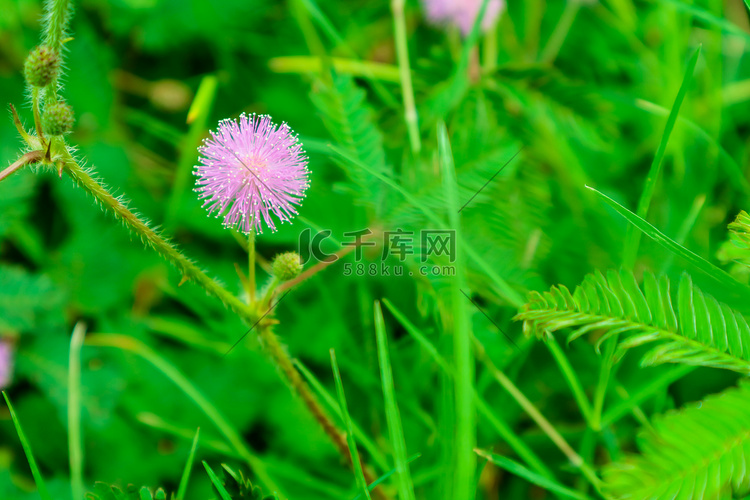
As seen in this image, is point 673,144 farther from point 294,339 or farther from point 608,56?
point 294,339

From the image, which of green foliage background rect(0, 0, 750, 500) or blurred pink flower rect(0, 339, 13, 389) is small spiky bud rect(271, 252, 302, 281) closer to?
green foliage background rect(0, 0, 750, 500)

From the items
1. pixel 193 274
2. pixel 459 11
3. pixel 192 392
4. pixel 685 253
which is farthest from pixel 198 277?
pixel 459 11

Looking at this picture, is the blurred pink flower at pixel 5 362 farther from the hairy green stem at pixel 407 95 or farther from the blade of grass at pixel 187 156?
the hairy green stem at pixel 407 95

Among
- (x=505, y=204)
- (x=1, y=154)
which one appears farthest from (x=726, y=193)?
(x=1, y=154)

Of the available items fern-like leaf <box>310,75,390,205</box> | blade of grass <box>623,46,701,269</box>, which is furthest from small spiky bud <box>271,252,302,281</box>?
blade of grass <box>623,46,701,269</box>

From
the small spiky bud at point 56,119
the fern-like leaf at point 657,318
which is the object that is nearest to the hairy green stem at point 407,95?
the fern-like leaf at point 657,318

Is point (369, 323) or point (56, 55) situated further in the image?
point (369, 323)
